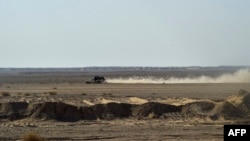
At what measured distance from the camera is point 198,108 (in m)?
39.2

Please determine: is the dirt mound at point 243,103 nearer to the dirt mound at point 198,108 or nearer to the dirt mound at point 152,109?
the dirt mound at point 198,108

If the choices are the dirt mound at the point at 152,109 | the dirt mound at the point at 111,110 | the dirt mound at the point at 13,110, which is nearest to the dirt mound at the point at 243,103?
the dirt mound at the point at 152,109

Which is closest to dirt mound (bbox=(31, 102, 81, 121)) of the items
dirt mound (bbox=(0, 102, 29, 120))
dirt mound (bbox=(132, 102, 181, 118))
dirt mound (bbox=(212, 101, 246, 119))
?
dirt mound (bbox=(0, 102, 29, 120))

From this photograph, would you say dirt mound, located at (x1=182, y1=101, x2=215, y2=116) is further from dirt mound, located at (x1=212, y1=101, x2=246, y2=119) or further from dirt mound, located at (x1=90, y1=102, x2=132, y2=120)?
dirt mound, located at (x1=90, y1=102, x2=132, y2=120)

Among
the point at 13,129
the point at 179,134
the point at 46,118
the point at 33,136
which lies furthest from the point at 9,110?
the point at 33,136

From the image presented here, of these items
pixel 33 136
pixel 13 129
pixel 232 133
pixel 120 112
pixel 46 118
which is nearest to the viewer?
pixel 232 133

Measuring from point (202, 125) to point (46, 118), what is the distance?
11.4 meters

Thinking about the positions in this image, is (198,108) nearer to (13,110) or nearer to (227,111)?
(227,111)

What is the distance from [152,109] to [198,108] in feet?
11.7

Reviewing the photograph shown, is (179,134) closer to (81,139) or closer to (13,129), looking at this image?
(81,139)

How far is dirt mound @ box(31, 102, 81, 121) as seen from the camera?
122 ft

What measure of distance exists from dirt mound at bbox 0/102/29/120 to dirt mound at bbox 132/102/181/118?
8.62 meters

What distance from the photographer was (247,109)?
3794 cm

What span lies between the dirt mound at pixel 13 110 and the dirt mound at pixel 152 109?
28.3 feet
